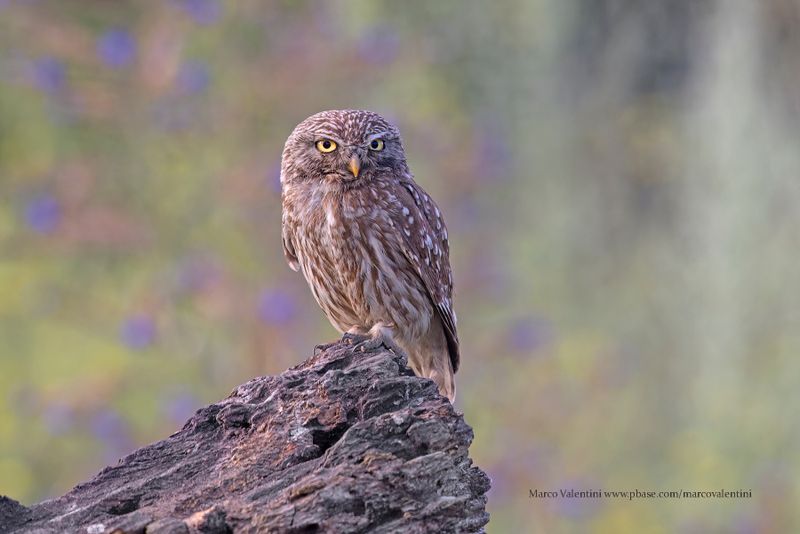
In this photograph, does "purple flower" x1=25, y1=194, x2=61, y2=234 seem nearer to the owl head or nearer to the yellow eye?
the owl head

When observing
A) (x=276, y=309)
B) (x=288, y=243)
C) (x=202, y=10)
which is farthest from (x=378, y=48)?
(x=288, y=243)

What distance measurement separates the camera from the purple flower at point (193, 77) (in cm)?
692

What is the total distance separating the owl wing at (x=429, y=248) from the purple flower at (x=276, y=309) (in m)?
1.60

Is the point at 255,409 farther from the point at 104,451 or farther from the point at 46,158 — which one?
the point at 46,158

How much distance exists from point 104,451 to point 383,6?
323 centimetres

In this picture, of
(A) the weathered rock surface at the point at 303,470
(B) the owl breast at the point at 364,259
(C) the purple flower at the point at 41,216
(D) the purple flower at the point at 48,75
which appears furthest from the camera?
(D) the purple flower at the point at 48,75

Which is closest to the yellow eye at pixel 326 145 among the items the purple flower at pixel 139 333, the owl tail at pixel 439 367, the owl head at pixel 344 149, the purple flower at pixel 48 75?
the owl head at pixel 344 149

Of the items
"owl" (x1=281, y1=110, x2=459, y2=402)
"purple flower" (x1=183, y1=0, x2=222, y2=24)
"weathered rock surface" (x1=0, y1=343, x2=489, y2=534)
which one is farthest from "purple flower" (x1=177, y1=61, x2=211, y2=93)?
"weathered rock surface" (x1=0, y1=343, x2=489, y2=534)

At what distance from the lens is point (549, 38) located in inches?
318

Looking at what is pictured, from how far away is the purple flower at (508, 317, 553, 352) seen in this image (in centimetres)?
712

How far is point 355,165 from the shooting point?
15.5 feet

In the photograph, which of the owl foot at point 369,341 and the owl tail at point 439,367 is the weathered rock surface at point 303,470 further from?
the owl tail at point 439,367

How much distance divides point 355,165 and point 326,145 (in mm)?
203

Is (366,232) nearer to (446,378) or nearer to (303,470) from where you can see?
(446,378)
